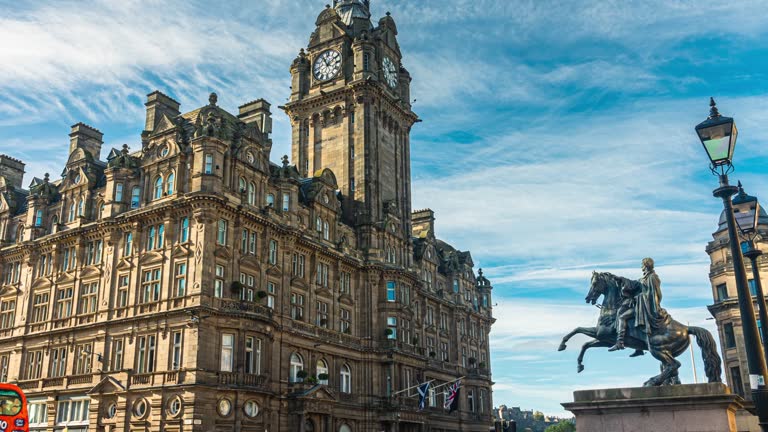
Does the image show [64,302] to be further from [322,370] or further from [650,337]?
[650,337]

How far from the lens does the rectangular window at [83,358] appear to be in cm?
5269

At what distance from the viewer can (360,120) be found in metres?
72.2

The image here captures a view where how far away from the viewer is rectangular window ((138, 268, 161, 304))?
50875mm

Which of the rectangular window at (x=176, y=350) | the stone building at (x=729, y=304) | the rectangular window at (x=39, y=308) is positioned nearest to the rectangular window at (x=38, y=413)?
the rectangular window at (x=39, y=308)

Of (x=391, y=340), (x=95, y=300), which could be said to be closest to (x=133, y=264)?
(x=95, y=300)

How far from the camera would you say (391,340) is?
66500 millimetres

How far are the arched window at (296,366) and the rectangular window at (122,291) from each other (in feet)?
44.0

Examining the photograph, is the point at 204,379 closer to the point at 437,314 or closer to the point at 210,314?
the point at 210,314

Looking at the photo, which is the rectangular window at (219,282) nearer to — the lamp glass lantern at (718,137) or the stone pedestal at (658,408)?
the stone pedestal at (658,408)

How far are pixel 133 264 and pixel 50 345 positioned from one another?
1090cm

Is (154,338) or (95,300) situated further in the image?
(95,300)

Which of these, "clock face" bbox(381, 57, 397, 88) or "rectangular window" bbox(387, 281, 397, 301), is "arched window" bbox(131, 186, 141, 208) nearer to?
"rectangular window" bbox(387, 281, 397, 301)

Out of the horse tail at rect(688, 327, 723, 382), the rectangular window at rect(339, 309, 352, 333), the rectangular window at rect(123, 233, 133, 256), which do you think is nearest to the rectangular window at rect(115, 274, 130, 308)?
the rectangular window at rect(123, 233, 133, 256)

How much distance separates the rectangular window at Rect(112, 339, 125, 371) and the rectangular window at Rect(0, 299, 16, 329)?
51.8 feet
